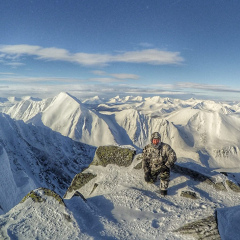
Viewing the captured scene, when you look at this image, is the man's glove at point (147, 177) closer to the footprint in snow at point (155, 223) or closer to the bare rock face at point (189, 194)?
the bare rock face at point (189, 194)

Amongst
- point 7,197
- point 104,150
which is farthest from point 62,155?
point 104,150

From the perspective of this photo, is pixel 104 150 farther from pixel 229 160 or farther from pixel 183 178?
pixel 229 160

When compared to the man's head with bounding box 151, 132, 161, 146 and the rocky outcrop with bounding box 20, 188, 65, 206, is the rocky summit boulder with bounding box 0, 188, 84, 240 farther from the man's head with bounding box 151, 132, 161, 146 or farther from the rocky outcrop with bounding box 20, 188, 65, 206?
the man's head with bounding box 151, 132, 161, 146

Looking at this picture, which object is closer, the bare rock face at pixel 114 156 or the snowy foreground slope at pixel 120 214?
the snowy foreground slope at pixel 120 214

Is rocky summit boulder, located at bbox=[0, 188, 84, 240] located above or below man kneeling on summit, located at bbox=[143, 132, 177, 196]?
below

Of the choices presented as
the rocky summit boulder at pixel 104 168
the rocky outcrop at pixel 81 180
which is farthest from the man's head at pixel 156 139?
the rocky outcrop at pixel 81 180

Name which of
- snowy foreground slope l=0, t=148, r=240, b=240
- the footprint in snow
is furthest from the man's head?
the footprint in snow

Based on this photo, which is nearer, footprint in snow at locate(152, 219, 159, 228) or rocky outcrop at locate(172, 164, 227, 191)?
footprint in snow at locate(152, 219, 159, 228)
